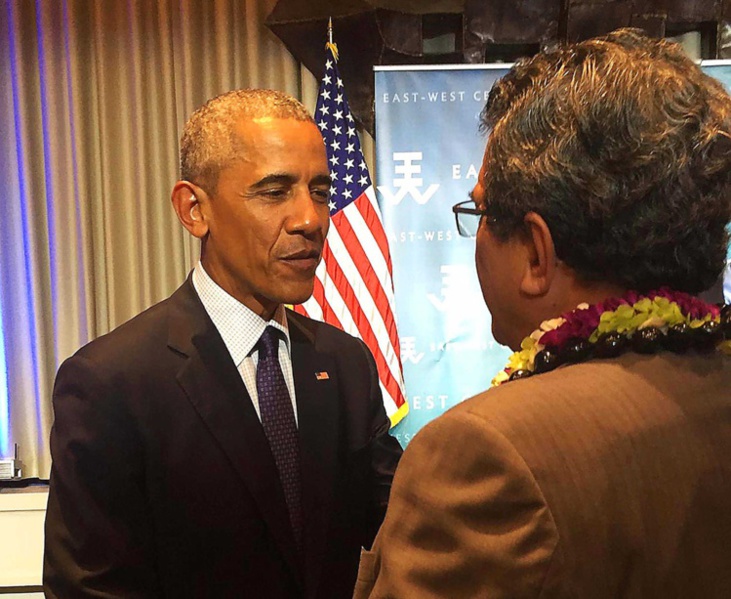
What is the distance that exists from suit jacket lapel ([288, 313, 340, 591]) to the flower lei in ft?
2.41

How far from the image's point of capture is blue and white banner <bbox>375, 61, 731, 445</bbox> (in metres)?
2.97

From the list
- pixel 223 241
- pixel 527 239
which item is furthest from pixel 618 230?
pixel 223 241

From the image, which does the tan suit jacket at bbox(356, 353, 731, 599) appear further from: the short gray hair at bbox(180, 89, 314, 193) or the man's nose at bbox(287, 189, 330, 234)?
the short gray hair at bbox(180, 89, 314, 193)

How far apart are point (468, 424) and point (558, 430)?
0.26 ft

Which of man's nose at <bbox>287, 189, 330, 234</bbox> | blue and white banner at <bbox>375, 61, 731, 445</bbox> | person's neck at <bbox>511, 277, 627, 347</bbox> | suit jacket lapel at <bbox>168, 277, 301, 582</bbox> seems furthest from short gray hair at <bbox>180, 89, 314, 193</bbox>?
blue and white banner at <bbox>375, 61, 731, 445</bbox>

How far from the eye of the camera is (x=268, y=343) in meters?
1.51

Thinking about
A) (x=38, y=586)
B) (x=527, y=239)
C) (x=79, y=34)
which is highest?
(x=79, y=34)

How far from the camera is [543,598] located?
0.64 meters

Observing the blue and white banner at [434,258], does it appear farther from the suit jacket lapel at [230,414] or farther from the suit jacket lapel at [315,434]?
the suit jacket lapel at [230,414]

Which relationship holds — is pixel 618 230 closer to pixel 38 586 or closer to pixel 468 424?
pixel 468 424

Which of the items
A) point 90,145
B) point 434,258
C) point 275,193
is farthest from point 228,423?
point 90,145

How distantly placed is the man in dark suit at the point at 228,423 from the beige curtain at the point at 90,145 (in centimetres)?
161

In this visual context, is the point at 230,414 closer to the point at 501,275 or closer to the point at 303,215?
the point at 303,215

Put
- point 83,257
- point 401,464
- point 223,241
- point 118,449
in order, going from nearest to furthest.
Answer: point 401,464, point 118,449, point 223,241, point 83,257
